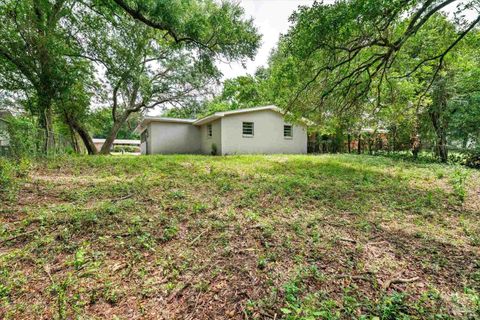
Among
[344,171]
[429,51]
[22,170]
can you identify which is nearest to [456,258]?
[344,171]

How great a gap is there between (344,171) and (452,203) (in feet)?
10.3

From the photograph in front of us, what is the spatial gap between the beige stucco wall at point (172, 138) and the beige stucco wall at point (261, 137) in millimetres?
4331

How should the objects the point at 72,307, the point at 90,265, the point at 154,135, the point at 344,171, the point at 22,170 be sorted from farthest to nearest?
the point at 154,135
the point at 344,171
the point at 22,170
the point at 90,265
the point at 72,307

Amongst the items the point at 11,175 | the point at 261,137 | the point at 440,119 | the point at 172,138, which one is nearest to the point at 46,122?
the point at 11,175

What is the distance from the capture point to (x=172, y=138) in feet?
52.8

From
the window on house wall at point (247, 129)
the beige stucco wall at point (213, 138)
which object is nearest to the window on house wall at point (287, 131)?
the window on house wall at point (247, 129)

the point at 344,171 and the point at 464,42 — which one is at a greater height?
the point at 464,42

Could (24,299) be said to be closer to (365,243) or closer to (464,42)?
(365,243)

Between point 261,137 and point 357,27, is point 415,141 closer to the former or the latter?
point 261,137

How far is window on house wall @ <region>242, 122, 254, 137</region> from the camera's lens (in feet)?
44.5

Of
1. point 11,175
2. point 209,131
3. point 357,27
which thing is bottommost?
point 11,175

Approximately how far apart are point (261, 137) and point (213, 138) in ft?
9.62

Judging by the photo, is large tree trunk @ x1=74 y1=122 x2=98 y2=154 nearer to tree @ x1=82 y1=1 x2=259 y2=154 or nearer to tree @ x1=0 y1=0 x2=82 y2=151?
tree @ x1=82 y1=1 x2=259 y2=154

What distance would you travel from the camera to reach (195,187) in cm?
520
